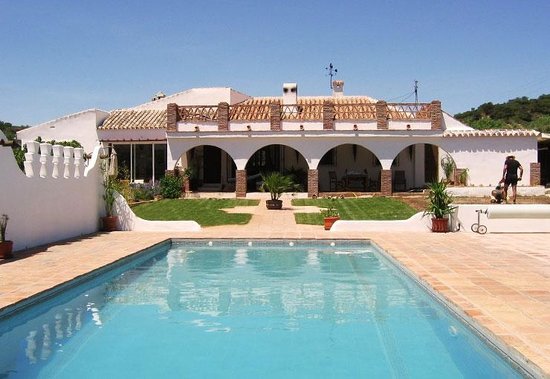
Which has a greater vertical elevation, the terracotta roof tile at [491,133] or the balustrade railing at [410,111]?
the balustrade railing at [410,111]

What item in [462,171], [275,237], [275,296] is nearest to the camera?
[275,296]

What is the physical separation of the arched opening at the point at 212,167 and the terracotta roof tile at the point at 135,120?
92.7 inches

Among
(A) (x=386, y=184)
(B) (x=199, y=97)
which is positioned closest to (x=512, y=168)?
(A) (x=386, y=184)

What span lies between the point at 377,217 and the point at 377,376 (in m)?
13.9

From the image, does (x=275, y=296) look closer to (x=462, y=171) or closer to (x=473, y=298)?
(x=473, y=298)

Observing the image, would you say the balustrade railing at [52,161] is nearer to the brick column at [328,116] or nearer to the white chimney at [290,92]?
the brick column at [328,116]

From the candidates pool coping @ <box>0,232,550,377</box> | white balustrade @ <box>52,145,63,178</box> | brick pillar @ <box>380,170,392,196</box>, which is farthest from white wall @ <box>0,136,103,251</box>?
brick pillar @ <box>380,170,392,196</box>

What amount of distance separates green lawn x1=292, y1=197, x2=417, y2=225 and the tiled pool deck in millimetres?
2228

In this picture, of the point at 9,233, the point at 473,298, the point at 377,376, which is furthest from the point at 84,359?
the point at 9,233

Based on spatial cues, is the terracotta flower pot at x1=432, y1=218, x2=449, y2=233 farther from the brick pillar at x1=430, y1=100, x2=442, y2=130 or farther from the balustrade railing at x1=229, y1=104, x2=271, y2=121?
the balustrade railing at x1=229, y1=104, x2=271, y2=121

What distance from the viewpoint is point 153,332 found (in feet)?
23.3


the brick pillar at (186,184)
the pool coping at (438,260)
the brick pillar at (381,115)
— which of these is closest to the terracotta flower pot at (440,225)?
the pool coping at (438,260)

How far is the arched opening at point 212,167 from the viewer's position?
29.6 m

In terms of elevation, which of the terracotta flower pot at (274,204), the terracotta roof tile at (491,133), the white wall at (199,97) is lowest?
the terracotta flower pot at (274,204)
